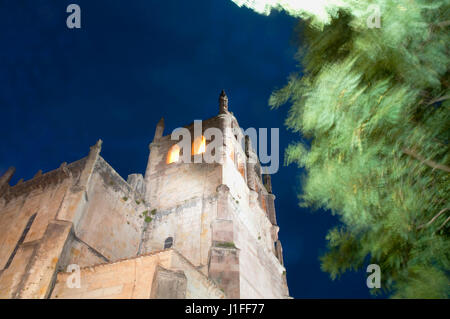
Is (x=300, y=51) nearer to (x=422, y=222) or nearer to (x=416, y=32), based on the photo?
(x=416, y=32)

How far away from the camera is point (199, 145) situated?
2038cm

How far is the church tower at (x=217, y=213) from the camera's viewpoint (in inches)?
556

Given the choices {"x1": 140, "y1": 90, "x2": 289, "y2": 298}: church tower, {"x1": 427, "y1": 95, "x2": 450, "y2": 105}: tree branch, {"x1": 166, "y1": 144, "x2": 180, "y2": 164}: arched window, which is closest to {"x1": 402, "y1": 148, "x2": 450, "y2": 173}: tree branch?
{"x1": 427, "y1": 95, "x2": 450, "y2": 105}: tree branch

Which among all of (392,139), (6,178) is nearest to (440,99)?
(392,139)

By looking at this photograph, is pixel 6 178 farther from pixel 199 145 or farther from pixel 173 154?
pixel 199 145

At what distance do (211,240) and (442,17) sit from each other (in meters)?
12.0

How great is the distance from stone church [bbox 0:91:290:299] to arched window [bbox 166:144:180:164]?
9cm

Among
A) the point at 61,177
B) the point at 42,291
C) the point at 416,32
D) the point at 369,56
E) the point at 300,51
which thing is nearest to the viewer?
the point at 416,32

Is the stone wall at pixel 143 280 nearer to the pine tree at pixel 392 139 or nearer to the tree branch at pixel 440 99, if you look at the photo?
the pine tree at pixel 392 139

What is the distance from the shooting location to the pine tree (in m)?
4.95

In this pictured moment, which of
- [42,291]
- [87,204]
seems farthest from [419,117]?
[87,204]

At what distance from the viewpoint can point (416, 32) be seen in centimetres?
496

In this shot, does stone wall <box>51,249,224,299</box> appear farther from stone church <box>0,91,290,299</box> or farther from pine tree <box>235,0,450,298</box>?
pine tree <box>235,0,450,298</box>

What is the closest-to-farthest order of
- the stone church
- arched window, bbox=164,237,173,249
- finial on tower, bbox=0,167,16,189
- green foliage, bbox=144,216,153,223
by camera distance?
the stone church
arched window, bbox=164,237,173,249
green foliage, bbox=144,216,153,223
finial on tower, bbox=0,167,16,189
